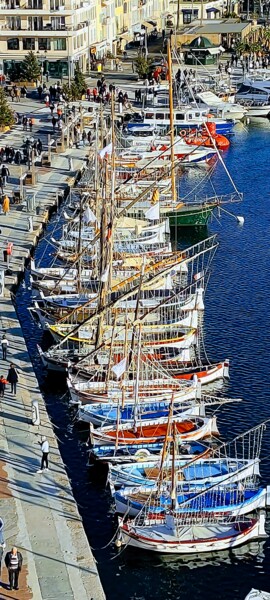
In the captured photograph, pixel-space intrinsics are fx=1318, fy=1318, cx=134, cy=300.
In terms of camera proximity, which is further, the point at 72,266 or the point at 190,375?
the point at 72,266

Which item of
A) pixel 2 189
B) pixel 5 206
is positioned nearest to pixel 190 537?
pixel 5 206

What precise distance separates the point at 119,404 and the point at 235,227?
37.5m

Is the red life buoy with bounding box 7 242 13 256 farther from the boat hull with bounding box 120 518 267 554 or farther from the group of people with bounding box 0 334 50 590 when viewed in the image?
the boat hull with bounding box 120 518 267 554

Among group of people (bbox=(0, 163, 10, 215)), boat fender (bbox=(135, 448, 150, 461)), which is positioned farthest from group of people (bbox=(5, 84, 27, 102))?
boat fender (bbox=(135, 448, 150, 461))

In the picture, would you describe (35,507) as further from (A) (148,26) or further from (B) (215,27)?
(A) (148,26)

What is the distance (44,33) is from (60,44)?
2.03 m

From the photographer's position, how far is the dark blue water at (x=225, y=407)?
45406 mm

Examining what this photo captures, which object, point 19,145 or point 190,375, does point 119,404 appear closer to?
point 190,375

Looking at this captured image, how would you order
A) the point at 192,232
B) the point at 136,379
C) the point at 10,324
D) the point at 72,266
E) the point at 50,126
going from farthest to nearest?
the point at 50,126
the point at 192,232
the point at 72,266
the point at 10,324
the point at 136,379

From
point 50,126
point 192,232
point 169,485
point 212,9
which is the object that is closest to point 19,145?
point 50,126

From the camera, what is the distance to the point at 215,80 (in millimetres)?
143250

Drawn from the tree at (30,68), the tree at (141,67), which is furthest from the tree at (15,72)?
the tree at (141,67)

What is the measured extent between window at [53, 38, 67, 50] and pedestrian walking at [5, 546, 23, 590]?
102084 millimetres

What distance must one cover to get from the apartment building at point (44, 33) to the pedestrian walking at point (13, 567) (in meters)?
102
